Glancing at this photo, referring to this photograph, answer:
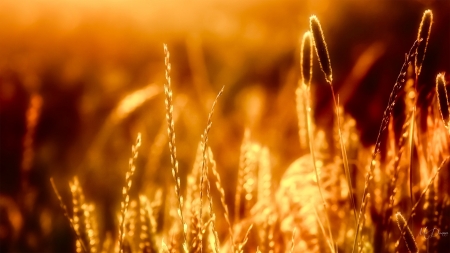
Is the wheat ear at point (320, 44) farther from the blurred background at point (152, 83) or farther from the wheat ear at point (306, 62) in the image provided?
the blurred background at point (152, 83)

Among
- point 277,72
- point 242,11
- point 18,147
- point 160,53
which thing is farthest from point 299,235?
point 242,11

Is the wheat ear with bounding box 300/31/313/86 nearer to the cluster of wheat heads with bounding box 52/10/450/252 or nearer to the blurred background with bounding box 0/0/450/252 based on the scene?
the cluster of wheat heads with bounding box 52/10/450/252

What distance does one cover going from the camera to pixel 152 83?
2418 mm

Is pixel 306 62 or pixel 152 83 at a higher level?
pixel 152 83

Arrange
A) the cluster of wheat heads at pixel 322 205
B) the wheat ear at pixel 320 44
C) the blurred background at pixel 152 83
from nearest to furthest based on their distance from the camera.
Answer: the wheat ear at pixel 320 44
the cluster of wheat heads at pixel 322 205
the blurred background at pixel 152 83

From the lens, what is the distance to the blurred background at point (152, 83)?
167cm

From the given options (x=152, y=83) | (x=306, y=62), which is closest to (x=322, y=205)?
(x=306, y=62)

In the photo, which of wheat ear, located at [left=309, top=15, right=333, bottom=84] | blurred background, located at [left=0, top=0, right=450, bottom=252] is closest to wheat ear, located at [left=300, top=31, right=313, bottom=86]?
wheat ear, located at [left=309, top=15, right=333, bottom=84]

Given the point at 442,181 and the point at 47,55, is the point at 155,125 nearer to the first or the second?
the point at 47,55

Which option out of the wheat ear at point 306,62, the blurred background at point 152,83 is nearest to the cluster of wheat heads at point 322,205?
the wheat ear at point 306,62

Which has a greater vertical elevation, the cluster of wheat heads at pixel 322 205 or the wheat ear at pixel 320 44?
the wheat ear at pixel 320 44

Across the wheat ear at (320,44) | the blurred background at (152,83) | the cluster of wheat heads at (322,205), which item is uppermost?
the blurred background at (152,83)

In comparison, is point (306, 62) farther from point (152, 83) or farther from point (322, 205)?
point (152, 83)

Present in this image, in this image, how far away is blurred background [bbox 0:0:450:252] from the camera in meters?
1.67
